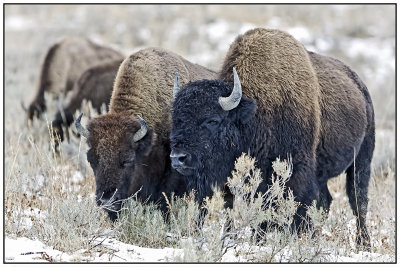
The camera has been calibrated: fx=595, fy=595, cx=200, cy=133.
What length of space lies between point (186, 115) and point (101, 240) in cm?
140

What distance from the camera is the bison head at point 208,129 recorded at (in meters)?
5.36

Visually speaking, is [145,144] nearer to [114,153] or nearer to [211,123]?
[114,153]

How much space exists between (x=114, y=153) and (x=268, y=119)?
156 centimetres

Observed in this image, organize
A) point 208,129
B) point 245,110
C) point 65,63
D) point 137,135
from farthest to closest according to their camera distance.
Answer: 1. point 65,63
2. point 137,135
3. point 245,110
4. point 208,129

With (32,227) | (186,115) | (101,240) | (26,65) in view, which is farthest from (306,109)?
(26,65)

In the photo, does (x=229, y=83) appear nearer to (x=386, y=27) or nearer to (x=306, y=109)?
(x=306, y=109)

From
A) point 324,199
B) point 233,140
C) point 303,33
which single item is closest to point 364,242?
point 324,199

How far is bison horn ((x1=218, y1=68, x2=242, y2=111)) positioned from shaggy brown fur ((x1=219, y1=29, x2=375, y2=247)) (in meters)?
0.33

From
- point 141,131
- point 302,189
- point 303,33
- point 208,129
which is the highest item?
point 208,129

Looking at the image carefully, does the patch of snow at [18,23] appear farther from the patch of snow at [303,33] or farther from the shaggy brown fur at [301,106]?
the shaggy brown fur at [301,106]

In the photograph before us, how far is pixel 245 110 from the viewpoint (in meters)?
5.65

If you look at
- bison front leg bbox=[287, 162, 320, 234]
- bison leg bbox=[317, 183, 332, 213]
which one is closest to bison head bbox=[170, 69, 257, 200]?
bison front leg bbox=[287, 162, 320, 234]

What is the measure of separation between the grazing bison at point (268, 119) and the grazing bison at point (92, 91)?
4356 mm

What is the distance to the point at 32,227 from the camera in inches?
216
